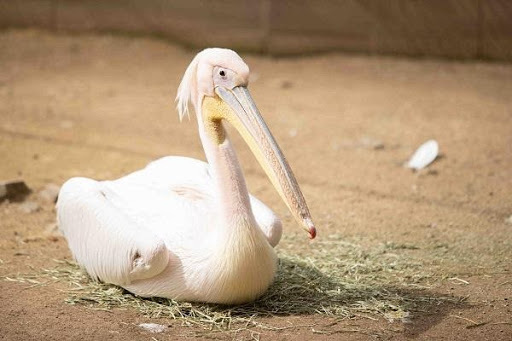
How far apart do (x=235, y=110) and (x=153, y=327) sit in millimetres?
1056

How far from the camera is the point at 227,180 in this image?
3703 mm

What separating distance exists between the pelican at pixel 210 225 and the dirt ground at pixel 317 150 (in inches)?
8.8

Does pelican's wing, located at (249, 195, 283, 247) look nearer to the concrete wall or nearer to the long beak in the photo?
the long beak

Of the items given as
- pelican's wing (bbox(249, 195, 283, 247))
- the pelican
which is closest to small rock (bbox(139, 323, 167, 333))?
the pelican

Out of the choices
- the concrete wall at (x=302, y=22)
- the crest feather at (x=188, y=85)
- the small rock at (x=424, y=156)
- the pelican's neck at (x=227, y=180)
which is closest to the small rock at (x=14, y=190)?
the crest feather at (x=188, y=85)

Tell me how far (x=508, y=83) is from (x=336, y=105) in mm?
1967

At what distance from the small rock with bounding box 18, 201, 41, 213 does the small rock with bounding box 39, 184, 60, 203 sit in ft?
0.36

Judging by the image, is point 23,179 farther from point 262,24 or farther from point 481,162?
point 262,24

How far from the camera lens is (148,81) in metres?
9.01

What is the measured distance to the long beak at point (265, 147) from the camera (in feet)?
11.7

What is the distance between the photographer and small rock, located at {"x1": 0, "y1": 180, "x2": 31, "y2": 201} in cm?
545

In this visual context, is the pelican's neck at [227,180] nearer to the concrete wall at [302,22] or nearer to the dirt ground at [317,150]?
the dirt ground at [317,150]

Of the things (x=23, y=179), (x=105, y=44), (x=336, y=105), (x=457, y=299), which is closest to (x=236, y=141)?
(x=336, y=105)

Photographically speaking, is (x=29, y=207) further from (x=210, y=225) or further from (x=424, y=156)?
(x=424, y=156)
